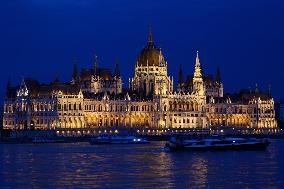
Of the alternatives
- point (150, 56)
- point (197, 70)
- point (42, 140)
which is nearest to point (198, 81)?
point (197, 70)

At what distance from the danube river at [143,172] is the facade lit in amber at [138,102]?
7376 centimetres

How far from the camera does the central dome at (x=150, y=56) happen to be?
6585 inches

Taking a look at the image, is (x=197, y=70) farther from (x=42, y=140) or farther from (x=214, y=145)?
(x=214, y=145)

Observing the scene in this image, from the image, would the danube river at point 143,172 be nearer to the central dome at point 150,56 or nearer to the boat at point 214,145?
the boat at point 214,145

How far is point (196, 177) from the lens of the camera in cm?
5347

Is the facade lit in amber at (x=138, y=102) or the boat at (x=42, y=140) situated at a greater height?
the facade lit in amber at (x=138, y=102)

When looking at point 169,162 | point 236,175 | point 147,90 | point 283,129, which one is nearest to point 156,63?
point 147,90

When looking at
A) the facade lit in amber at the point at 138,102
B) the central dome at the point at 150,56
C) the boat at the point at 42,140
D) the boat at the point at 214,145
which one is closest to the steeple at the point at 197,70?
the facade lit in amber at the point at 138,102

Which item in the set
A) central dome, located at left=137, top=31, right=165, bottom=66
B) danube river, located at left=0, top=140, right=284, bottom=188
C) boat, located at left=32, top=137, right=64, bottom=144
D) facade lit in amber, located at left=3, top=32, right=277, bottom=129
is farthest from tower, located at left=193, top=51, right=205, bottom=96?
danube river, located at left=0, top=140, right=284, bottom=188

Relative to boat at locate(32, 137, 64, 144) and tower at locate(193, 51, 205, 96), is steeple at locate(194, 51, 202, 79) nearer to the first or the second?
tower at locate(193, 51, 205, 96)

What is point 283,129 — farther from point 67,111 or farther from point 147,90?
point 67,111

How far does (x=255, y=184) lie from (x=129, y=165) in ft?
54.7

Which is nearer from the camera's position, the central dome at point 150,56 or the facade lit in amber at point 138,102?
the facade lit in amber at point 138,102

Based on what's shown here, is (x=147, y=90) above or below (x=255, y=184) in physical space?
above
